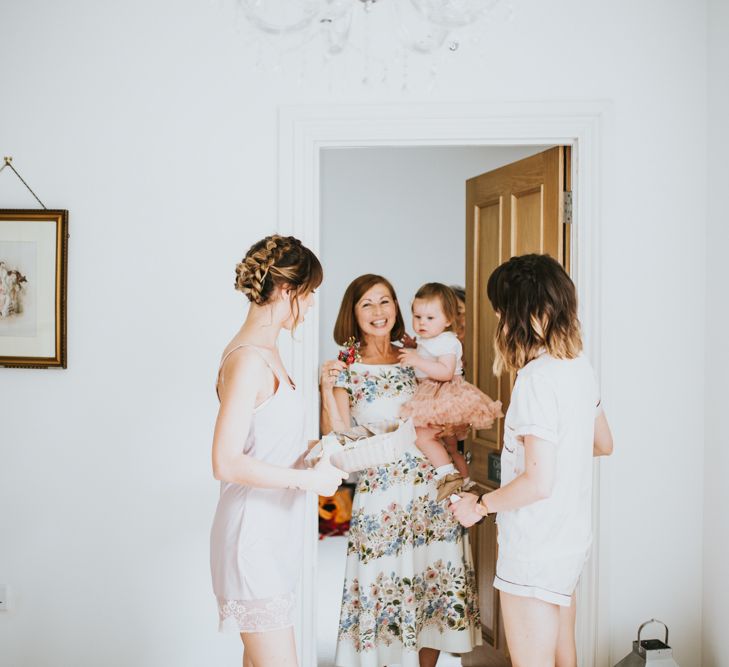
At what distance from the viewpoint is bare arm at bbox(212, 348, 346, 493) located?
1.73 m

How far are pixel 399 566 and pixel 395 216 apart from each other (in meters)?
3.24

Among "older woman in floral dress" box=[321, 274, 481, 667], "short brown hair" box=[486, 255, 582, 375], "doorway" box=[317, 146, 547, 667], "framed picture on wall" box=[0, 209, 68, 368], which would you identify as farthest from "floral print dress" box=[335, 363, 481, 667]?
"doorway" box=[317, 146, 547, 667]

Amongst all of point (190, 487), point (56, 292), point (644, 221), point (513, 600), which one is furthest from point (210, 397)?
point (644, 221)

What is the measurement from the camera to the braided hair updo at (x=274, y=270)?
6.19 ft

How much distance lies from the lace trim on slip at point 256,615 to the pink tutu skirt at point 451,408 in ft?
3.59

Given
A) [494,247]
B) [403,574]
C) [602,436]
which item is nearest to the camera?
[602,436]

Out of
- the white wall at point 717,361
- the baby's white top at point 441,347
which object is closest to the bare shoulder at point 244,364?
the baby's white top at point 441,347

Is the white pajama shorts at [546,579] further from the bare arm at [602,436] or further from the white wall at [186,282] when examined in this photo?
Result: the white wall at [186,282]

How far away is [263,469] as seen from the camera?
174 cm

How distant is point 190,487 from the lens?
2715 mm

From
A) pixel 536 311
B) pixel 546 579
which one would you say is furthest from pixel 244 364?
pixel 546 579

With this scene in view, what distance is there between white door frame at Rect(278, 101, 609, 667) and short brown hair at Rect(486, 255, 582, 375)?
2.50 ft

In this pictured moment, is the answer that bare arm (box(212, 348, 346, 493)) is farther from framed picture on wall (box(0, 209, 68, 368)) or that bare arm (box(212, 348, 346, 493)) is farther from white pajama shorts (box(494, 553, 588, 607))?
framed picture on wall (box(0, 209, 68, 368))

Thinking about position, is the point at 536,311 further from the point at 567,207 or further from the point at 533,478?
the point at 567,207
